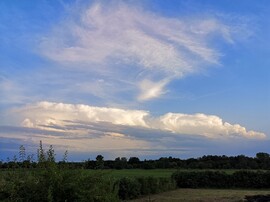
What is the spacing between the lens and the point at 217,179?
55.1 metres

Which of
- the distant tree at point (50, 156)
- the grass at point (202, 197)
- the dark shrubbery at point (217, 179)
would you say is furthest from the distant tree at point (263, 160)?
the distant tree at point (50, 156)

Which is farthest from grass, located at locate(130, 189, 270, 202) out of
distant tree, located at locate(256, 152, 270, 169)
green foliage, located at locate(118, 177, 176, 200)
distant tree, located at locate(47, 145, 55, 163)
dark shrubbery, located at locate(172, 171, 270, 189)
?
distant tree, located at locate(256, 152, 270, 169)

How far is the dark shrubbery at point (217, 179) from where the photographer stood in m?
54.4

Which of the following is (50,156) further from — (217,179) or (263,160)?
(263,160)

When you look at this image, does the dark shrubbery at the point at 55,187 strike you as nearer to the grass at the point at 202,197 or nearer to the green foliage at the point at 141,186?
the grass at the point at 202,197

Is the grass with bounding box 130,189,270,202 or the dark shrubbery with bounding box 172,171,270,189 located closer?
the grass with bounding box 130,189,270,202

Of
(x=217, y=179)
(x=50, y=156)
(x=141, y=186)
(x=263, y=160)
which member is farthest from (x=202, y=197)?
(x=263, y=160)

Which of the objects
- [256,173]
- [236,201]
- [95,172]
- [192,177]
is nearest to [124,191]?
[236,201]

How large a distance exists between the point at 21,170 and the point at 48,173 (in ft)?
2.64

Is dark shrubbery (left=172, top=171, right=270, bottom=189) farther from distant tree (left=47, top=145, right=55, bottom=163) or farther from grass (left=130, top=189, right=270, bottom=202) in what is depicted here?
distant tree (left=47, top=145, right=55, bottom=163)

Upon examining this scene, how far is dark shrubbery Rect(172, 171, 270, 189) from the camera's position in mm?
54375

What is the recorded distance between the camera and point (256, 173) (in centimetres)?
5459

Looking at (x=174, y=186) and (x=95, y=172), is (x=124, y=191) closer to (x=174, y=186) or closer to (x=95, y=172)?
(x=174, y=186)

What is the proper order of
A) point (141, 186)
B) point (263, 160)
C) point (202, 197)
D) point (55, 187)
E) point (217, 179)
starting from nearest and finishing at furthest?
point (55, 187) → point (202, 197) → point (141, 186) → point (217, 179) → point (263, 160)
